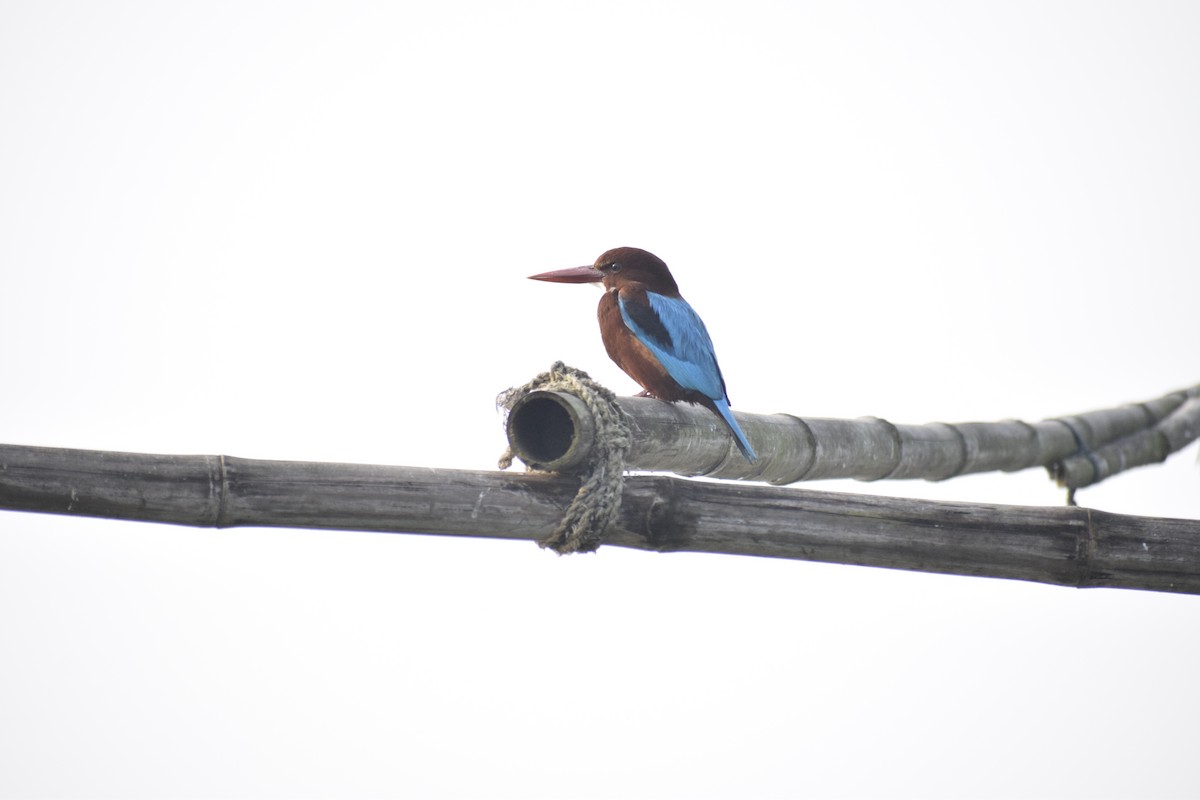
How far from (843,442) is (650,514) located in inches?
49.0

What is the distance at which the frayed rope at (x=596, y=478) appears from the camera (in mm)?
2420

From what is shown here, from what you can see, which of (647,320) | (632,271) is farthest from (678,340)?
(632,271)

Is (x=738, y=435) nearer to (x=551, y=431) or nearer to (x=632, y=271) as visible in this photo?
(x=551, y=431)

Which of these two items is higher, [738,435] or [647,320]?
[647,320]

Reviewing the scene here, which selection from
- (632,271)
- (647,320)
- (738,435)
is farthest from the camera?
(632,271)

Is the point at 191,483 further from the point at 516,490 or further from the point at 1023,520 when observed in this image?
the point at 1023,520

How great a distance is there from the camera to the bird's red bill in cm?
404

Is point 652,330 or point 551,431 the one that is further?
point 652,330

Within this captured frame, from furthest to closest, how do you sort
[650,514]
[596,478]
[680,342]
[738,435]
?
[680,342]
[738,435]
[650,514]
[596,478]

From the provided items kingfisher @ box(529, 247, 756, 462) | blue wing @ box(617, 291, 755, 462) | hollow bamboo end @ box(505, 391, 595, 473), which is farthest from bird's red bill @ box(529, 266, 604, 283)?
hollow bamboo end @ box(505, 391, 595, 473)

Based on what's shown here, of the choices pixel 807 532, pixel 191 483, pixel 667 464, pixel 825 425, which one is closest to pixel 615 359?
pixel 825 425

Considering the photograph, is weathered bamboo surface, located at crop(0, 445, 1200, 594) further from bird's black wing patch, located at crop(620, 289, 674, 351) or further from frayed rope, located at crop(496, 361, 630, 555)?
bird's black wing patch, located at crop(620, 289, 674, 351)

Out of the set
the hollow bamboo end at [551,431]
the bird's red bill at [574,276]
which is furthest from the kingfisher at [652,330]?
the hollow bamboo end at [551,431]

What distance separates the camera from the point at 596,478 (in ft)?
7.95
